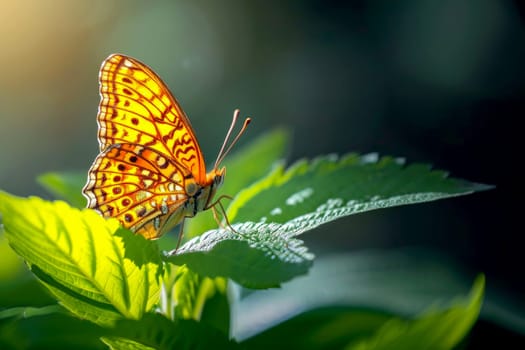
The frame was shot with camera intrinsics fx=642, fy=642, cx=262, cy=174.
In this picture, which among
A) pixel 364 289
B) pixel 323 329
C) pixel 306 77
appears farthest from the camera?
pixel 306 77

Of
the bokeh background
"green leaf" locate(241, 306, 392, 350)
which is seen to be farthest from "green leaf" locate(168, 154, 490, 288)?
the bokeh background

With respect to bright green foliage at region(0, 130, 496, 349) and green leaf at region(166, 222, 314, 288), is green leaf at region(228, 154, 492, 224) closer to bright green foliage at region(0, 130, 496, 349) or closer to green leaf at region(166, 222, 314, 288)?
bright green foliage at region(0, 130, 496, 349)

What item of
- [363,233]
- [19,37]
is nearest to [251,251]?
[363,233]

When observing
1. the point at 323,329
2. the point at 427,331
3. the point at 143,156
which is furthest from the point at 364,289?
the point at 427,331

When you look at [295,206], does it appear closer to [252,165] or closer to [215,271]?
[215,271]

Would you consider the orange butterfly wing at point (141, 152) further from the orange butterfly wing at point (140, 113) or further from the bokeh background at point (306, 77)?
the bokeh background at point (306, 77)

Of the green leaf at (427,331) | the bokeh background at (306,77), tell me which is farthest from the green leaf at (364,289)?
the bokeh background at (306,77)

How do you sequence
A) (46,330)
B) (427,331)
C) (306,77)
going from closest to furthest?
(427,331) → (46,330) → (306,77)
